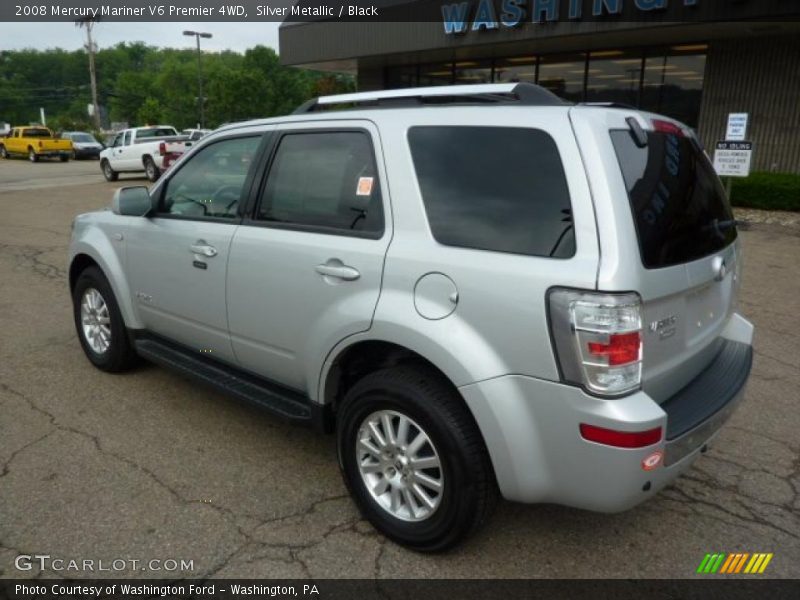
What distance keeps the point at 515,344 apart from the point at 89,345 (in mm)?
3638

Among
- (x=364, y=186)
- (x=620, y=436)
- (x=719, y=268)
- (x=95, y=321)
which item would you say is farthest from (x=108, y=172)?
(x=620, y=436)

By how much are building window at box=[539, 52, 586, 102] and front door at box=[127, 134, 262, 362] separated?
1467 centimetres

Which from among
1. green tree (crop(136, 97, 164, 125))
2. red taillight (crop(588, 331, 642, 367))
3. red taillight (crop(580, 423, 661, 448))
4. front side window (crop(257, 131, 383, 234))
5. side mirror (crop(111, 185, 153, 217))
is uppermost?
green tree (crop(136, 97, 164, 125))

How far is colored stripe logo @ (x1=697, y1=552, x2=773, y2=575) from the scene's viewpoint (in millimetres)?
2646

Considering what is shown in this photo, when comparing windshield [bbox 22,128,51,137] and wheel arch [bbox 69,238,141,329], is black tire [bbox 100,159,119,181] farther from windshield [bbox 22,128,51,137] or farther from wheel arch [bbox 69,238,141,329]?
wheel arch [bbox 69,238,141,329]

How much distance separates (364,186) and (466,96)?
589 mm

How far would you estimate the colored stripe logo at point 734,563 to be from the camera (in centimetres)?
265

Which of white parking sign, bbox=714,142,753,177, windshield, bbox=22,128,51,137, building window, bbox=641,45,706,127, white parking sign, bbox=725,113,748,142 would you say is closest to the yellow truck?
windshield, bbox=22,128,51,137

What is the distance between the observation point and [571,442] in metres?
2.24

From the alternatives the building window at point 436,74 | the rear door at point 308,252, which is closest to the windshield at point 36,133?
the building window at point 436,74

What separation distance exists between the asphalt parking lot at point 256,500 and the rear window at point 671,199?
1.29 m

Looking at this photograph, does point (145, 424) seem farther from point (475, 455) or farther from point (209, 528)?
point (475, 455)

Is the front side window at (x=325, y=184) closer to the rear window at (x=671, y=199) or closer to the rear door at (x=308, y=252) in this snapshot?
the rear door at (x=308, y=252)

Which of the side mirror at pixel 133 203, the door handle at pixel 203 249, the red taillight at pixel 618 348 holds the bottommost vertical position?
the red taillight at pixel 618 348
